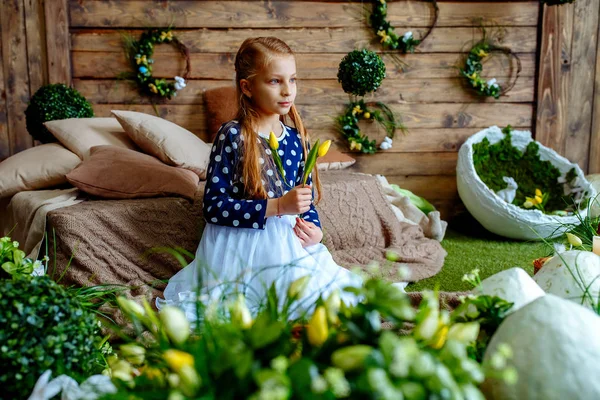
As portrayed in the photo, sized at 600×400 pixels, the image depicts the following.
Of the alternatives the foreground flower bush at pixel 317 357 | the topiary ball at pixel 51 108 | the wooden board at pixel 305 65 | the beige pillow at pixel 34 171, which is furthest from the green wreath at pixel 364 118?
the foreground flower bush at pixel 317 357

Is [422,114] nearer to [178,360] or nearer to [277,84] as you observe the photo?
[277,84]

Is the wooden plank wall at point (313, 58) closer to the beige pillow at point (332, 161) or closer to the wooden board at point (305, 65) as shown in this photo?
the wooden board at point (305, 65)

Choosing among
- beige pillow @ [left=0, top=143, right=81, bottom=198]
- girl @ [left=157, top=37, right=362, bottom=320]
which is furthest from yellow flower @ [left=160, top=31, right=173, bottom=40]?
girl @ [left=157, top=37, right=362, bottom=320]

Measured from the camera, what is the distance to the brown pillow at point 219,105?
3393 millimetres

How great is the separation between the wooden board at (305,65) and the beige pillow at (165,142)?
79 cm

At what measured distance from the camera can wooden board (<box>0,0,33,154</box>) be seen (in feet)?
11.2

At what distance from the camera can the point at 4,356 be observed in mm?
926

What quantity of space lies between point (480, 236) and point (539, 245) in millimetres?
349

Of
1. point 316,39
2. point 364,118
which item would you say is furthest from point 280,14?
point 364,118

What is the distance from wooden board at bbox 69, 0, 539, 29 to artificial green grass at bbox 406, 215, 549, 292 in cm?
121

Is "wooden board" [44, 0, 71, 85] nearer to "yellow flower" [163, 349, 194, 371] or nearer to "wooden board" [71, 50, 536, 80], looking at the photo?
"wooden board" [71, 50, 536, 80]

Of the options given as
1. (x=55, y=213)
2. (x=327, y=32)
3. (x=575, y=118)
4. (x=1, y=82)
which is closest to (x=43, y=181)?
(x=55, y=213)

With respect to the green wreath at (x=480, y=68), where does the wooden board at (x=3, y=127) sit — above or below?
below

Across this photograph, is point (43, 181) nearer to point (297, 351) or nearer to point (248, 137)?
point (248, 137)
